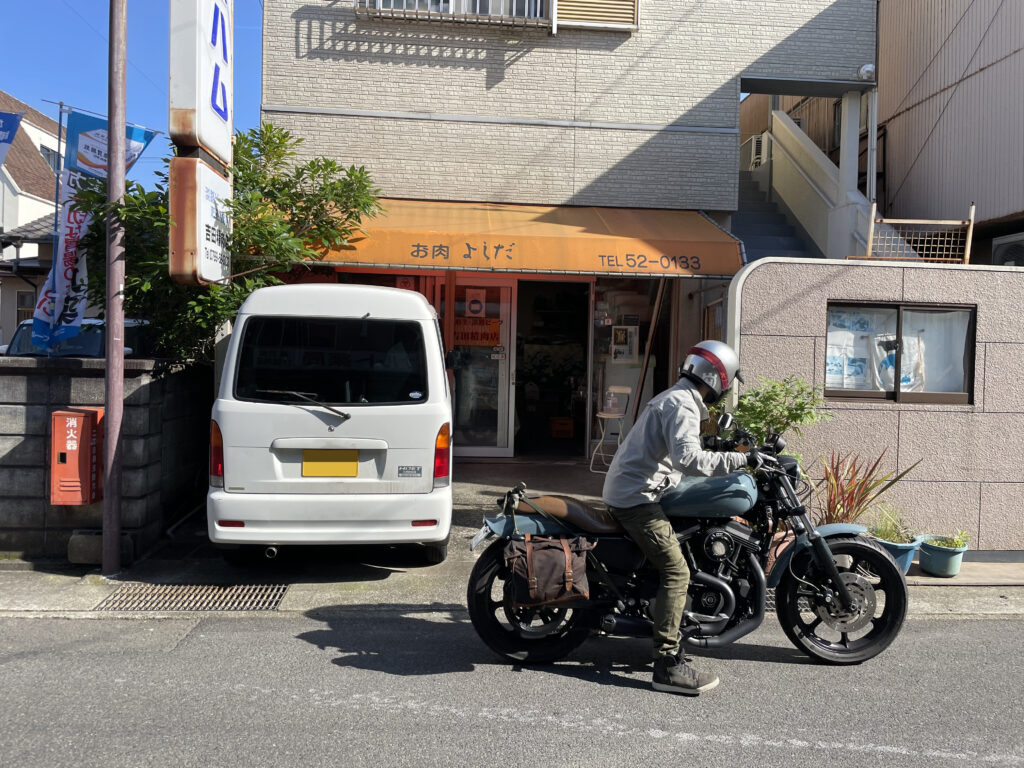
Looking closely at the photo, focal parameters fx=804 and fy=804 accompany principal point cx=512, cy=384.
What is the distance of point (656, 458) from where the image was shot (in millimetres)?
4219

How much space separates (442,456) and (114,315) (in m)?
2.67

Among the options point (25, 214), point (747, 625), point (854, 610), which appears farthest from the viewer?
point (25, 214)

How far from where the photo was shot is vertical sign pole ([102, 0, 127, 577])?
591 centimetres

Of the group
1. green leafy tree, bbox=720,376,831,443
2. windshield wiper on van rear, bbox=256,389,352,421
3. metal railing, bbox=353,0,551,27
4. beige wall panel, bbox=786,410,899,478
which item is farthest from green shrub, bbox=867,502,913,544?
metal railing, bbox=353,0,551,27

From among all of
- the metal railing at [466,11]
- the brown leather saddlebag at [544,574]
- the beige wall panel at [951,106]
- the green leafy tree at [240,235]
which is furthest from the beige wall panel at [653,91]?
the brown leather saddlebag at [544,574]

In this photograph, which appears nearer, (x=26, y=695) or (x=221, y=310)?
(x=26, y=695)

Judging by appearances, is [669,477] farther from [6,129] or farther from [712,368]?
[6,129]

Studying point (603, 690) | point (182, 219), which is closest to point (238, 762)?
point (603, 690)

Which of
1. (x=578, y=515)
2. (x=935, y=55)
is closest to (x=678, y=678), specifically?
(x=578, y=515)

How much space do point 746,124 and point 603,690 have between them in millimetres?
14054

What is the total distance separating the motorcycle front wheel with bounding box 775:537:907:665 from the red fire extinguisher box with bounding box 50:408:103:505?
4.92 metres

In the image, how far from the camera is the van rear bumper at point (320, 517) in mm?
5441

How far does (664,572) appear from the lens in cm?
419

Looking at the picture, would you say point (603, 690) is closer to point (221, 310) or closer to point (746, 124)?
point (221, 310)
